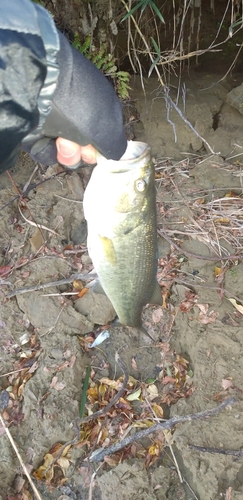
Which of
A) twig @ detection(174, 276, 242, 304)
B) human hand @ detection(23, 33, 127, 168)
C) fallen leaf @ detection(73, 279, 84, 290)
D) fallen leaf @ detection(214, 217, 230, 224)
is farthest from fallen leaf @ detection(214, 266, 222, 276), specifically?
human hand @ detection(23, 33, 127, 168)

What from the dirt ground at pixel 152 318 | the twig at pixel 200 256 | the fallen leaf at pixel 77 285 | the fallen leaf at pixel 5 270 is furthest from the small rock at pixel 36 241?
the twig at pixel 200 256

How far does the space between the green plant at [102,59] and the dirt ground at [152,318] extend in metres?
0.69

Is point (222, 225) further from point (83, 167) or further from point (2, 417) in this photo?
point (2, 417)

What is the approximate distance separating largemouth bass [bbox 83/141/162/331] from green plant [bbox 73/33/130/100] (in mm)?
2616

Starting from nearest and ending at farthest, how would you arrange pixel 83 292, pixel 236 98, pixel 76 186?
pixel 83 292 < pixel 76 186 < pixel 236 98

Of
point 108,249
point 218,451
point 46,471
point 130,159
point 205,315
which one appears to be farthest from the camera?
point 205,315

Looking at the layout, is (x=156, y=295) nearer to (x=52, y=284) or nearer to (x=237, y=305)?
(x=237, y=305)

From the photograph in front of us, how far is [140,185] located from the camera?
2109 millimetres

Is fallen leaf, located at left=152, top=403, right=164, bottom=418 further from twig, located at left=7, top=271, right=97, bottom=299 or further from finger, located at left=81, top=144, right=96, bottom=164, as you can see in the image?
finger, located at left=81, top=144, right=96, bottom=164

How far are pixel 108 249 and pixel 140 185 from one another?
431mm

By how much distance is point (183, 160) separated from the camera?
504cm

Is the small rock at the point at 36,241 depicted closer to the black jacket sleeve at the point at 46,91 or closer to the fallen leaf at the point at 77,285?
the fallen leaf at the point at 77,285

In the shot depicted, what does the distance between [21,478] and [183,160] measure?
361 centimetres

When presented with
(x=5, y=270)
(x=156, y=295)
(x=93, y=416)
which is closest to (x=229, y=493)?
(x=93, y=416)
